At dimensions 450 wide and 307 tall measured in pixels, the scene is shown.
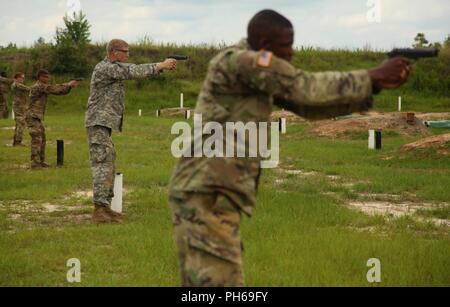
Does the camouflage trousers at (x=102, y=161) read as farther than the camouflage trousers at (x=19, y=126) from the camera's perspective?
No

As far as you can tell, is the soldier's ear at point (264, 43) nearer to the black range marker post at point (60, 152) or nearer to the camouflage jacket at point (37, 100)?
the camouflage jacket at point (37, 100)

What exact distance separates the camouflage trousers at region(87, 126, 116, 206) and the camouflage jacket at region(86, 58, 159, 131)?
12 cm

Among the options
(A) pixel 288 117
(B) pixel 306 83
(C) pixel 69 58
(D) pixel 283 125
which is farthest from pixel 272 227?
(C) pixel 69 58

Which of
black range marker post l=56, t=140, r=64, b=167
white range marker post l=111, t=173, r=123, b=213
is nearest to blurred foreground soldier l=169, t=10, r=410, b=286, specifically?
white range marker post l=111, t=173, r=123, b=213

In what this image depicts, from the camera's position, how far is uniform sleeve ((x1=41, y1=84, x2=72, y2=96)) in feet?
45.1

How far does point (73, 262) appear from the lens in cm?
718

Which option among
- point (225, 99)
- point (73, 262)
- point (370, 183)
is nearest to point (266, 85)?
point (225, 99)

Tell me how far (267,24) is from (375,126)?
20.3m

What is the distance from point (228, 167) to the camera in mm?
3887

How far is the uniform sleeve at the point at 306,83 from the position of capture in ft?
12.0

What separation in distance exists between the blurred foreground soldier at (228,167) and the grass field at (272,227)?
7.93 feet

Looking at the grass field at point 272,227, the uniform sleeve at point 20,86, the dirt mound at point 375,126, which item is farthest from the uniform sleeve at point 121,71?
the dirt mound at point 375,126
